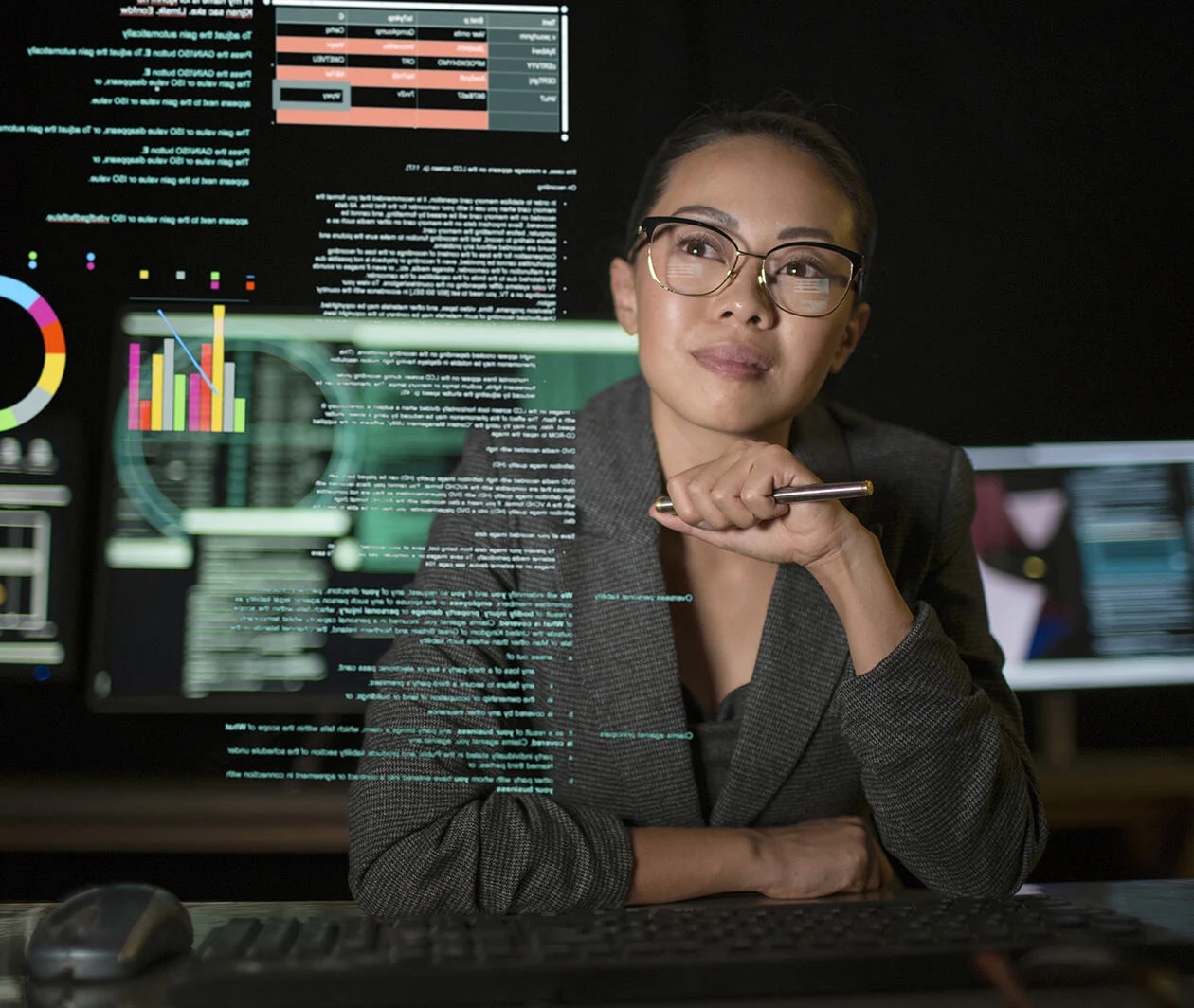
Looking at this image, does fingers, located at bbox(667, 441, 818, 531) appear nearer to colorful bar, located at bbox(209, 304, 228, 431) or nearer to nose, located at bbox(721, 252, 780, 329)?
nose, located at bbox(721, 252, 780, 329)

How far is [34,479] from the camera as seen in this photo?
3.70ft

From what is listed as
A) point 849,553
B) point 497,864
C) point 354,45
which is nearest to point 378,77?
point 354,45

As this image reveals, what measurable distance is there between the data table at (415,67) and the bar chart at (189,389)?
0.27 meters

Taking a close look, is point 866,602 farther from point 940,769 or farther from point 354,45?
point 354,45

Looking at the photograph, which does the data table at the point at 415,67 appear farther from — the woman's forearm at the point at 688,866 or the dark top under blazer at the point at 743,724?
the woman's forearm at the point at 688,866

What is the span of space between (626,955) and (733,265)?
Result: 69 cm

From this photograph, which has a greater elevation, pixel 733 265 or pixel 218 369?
pixel 733 265

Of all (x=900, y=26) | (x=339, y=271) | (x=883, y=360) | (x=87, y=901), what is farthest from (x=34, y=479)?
(x=900, y=26)

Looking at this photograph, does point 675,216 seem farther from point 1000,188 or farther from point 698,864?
point 698,864

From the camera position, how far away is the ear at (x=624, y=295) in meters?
1.15

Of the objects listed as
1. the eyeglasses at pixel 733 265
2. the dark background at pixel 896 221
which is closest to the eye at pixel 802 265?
the eyeglasses at pixel 733 265

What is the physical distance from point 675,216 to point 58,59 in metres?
0.71

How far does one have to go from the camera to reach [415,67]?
1148mm

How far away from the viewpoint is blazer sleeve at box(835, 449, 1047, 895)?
99cm
